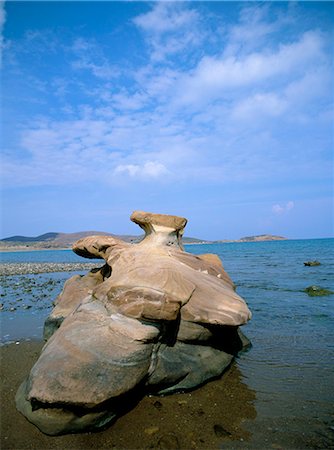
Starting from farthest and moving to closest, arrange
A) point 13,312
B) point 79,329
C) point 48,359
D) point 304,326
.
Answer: point 13,312 < point 304,326 < point 79,329 < point 48,359

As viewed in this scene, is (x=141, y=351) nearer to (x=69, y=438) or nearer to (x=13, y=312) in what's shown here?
(x=69, y=438)

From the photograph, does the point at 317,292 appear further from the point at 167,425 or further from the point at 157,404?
the point at 167,425

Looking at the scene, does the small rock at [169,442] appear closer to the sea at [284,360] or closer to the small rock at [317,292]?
the sea at [284,360]

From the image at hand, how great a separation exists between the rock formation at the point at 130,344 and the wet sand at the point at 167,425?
165 mm

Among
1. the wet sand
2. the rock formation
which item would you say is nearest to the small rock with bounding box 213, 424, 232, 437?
the wet sand

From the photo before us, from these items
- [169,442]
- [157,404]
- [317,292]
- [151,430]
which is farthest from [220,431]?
[317,292]

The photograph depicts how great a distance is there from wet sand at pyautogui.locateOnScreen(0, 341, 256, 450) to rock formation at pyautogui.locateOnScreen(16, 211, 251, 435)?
0.16m

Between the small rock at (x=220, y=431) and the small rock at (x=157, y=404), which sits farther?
the small rock at (x=157, y=404)

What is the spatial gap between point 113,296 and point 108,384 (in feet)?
5.27

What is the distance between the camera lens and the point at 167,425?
15.2 ft

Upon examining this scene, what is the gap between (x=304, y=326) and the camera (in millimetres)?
9781

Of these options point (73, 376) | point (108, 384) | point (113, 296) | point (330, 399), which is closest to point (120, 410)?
point (108, 384)

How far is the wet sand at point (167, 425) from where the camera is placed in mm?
4238

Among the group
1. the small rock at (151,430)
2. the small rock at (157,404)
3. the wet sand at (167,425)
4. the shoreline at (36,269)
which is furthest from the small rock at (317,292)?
the shoreline at (36,269)
